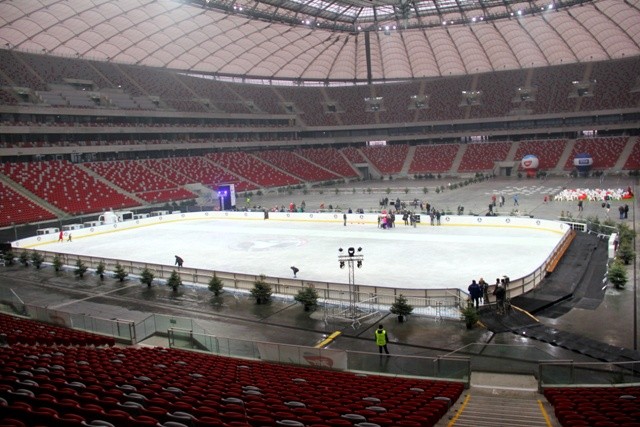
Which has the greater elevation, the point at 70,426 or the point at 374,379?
the point at 70,426

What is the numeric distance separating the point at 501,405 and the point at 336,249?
21836mm

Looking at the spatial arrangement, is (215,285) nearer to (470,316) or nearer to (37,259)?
(470,316)

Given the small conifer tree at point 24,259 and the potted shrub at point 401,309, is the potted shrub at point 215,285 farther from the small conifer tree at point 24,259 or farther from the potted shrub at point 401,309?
the small conifer tree at point 24,259

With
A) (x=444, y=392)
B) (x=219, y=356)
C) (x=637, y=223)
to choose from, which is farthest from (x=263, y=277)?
(x=637, y=223)

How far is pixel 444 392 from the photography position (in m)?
10.8

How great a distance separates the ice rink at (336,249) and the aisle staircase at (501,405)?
9.25 meters

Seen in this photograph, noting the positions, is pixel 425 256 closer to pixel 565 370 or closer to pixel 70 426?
pixel 565 370

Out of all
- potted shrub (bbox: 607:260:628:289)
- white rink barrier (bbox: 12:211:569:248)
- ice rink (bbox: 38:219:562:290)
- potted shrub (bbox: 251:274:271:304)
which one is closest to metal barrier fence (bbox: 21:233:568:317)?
Answer: potted shrub (bbox: 251:274:271:304)

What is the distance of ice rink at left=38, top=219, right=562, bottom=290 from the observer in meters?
24.9

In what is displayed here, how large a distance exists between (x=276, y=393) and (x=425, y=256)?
20403 millimetres

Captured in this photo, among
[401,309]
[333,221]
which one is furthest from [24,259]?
[401,309]

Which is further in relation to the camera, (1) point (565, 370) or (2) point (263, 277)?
(2) point (263, 277)

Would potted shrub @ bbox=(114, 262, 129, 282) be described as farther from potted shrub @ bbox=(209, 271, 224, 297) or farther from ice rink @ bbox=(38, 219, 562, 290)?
potted shrub @ bbox=(209, 271, 224, 297)

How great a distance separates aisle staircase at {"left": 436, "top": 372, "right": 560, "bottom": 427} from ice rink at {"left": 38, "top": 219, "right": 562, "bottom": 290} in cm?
925
